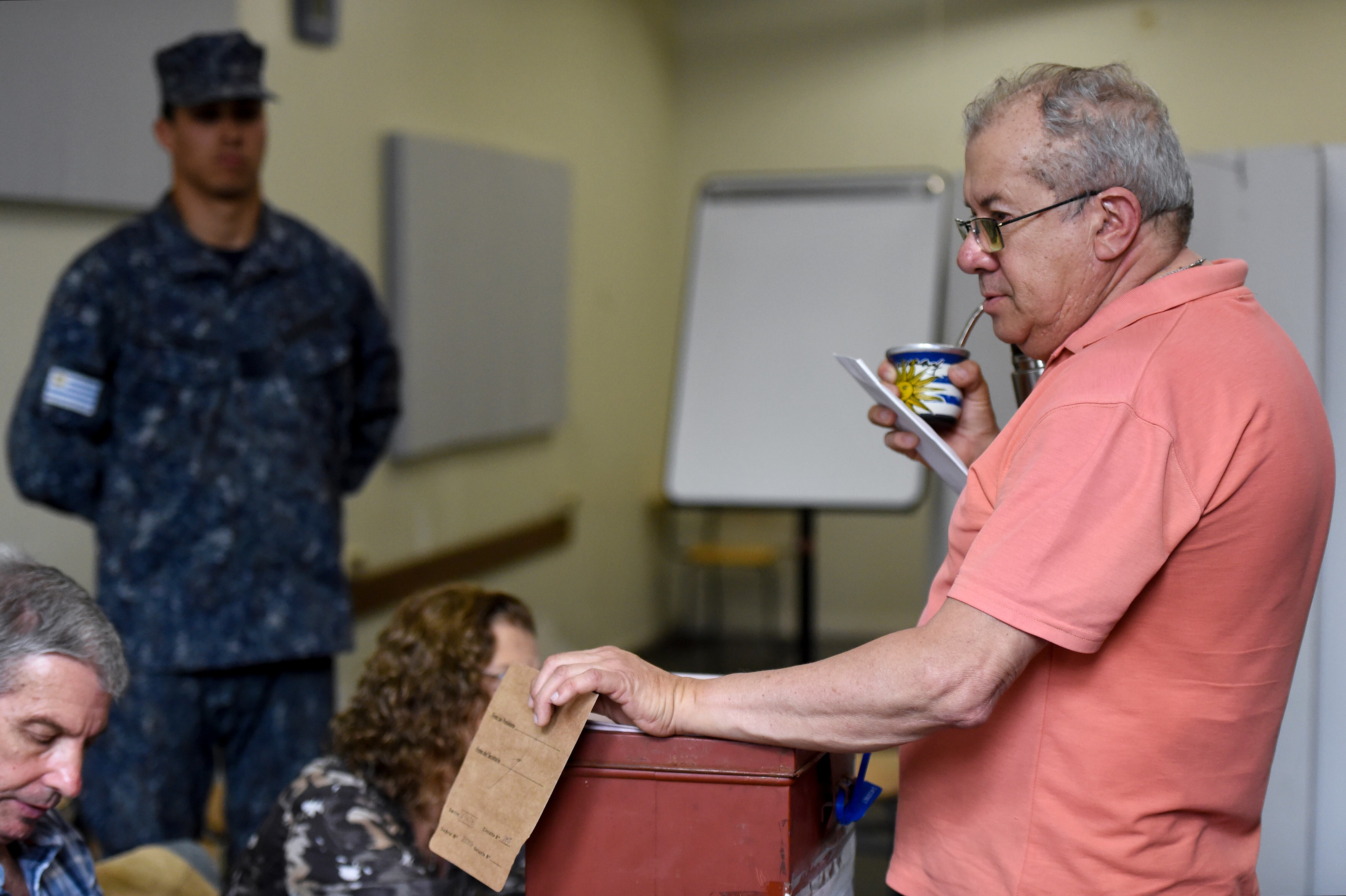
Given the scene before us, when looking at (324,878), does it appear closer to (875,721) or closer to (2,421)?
(875,721)

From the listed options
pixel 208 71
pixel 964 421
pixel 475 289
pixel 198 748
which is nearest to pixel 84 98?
pixel 208 71

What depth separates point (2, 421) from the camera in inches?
98.0

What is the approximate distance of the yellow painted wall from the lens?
181 inches

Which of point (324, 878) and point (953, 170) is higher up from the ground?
point (953, 170)

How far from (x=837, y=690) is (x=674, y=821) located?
0.63 feet

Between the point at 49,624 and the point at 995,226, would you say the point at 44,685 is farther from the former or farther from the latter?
the point at 995,226

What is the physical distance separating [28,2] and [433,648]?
5.62 feet

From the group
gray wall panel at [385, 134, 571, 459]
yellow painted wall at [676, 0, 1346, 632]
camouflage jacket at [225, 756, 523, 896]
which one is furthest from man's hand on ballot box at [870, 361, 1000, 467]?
yellow painted wall at [676, 0, 1346, 632]

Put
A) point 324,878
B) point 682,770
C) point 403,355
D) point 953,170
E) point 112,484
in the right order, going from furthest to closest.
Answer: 1. point 953,170
2. point 403,355
3. point 112,484
4. point 324,878
5. point 682,770

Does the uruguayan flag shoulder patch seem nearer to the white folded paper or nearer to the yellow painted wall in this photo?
the white folded paper

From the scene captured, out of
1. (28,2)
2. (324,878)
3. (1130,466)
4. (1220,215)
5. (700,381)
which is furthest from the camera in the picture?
(700,381)

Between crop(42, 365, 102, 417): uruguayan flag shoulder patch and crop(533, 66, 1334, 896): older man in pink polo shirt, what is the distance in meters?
1.39

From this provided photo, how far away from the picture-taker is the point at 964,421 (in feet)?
4.82

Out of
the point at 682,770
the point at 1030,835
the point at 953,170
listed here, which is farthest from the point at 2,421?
the point at 953,170
